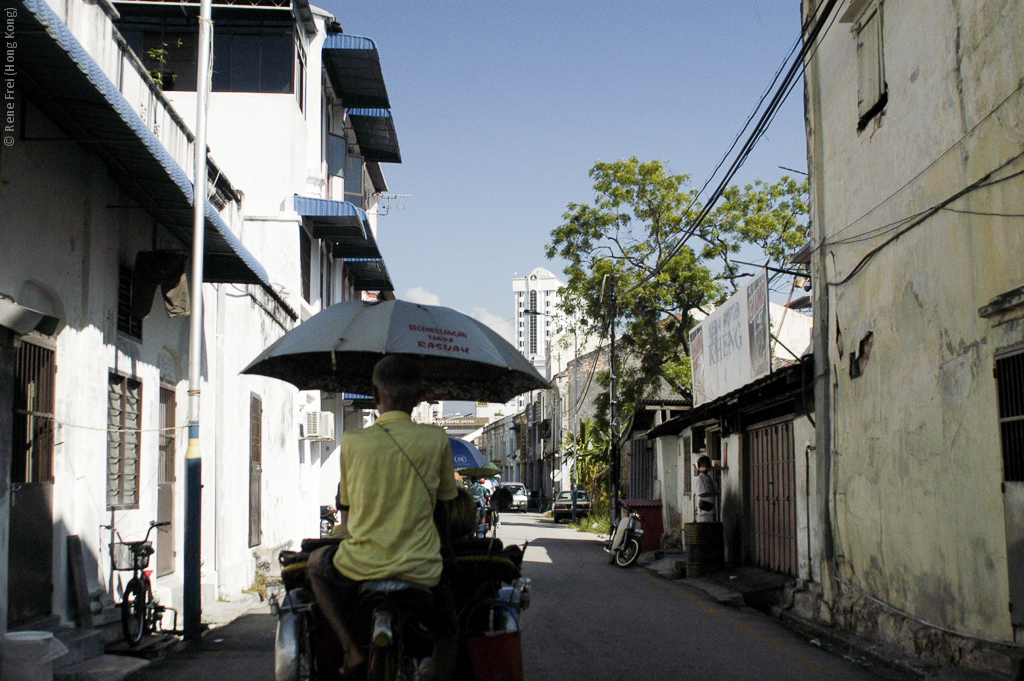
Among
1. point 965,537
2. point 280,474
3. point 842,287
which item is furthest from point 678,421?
point 965,537

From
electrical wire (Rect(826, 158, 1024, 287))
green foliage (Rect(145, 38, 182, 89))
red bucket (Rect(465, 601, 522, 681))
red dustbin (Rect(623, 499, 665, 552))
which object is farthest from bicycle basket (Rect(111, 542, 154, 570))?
red dustbin (Rect(623, 499, 665, 552))

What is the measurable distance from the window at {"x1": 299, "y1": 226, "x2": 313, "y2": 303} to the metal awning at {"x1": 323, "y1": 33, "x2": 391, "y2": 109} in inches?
174

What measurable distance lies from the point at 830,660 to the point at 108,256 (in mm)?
7929

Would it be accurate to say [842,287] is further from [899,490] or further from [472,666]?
[472,666]

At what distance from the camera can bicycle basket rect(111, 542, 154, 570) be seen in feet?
31.6

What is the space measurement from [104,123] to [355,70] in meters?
16.6

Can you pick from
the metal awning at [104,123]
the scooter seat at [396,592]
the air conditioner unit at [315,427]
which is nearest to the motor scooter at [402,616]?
the scooter seat at [396,592]

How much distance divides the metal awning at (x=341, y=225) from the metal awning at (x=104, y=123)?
8182 mm

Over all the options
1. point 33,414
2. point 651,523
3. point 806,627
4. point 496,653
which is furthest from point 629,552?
point 496,653

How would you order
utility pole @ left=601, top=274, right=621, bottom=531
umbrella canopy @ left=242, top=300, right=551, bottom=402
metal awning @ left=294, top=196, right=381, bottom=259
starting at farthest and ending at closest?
utility pole @ left=601, top=274, right=621, bottom=531 → metal awning @ left=294, top=196, right=381, bottom=259 → umbrella canopy @ left=242, top=300, right=551, bottom=402

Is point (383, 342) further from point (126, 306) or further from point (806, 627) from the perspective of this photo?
point (806, 627)

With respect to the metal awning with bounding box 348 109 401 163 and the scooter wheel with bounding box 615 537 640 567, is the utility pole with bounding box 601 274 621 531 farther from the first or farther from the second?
the scooter wheel with bounding box 615 537 640 567

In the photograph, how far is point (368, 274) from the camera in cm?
3050

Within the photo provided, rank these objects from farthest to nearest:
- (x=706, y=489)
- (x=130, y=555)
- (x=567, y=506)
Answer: (x=567, y=506), (x=706, y=489), (x=130, y=555)
